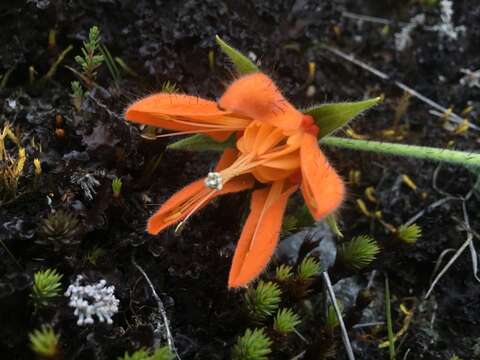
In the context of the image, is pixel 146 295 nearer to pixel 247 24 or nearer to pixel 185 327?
pixel 185 327

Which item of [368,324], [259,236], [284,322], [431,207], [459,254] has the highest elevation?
[259,236]

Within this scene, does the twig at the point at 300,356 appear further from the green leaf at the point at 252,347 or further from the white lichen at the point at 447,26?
the white lichen at the point at 447,26

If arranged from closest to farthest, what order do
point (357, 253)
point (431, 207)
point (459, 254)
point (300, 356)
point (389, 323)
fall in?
point (300, 356)
point (357, 253)
point (389, 323)
point (459, 254)
point (431, 207)

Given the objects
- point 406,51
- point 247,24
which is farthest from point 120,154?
point 406,51

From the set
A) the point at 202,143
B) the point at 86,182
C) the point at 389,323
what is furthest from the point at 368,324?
the point at 86,182

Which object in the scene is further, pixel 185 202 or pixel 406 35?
pixel 406 35

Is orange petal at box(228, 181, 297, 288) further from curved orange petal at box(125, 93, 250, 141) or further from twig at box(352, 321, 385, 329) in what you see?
twig at box(352, 321, 385, 329)

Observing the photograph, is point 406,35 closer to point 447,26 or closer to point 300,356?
point 447,26
